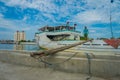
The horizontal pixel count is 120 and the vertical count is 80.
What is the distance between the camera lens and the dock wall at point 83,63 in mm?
4797

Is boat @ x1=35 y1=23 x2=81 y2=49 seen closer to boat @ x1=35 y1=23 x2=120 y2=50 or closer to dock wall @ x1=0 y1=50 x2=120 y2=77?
boat @ x1=35 y1=23 x2=120 y2=50

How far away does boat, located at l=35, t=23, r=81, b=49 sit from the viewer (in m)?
26.4

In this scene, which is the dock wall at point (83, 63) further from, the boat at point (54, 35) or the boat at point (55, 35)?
the boat at point (54, 35)

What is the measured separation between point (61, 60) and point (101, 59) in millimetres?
1360

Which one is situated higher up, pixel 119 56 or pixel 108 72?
pixel 119 56

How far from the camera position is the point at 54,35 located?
28.0 metres

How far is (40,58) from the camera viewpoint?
6.17 meters

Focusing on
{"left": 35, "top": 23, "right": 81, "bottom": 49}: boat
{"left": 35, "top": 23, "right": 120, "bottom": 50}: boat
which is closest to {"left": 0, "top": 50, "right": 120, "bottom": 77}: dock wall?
{"left": 35, "top": 23, "right": 120, "bottom": 50}: boat

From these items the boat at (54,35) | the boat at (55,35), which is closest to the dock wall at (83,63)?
the boat at (55,35)

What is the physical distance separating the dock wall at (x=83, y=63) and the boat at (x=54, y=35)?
1907cm

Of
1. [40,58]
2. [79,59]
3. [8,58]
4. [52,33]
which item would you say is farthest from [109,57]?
[52,33]

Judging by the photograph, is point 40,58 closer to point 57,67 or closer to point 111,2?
point 57,67

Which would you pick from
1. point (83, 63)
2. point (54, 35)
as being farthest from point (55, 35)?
point (83, 63)

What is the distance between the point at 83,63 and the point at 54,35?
22.9 m
